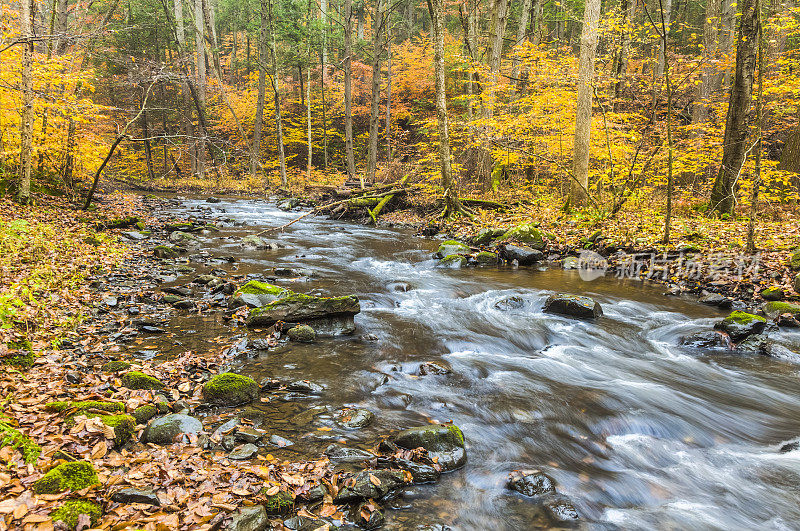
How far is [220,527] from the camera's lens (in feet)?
9.56

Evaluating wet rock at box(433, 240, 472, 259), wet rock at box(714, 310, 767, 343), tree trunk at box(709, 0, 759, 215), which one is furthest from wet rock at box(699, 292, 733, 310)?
wet rock at box(433, 240, 472, 259)

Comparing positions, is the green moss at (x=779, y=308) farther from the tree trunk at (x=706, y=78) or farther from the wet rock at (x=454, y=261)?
the tree trunk at (x=706, y=78)

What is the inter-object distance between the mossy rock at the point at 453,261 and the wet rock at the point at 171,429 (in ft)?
27.5

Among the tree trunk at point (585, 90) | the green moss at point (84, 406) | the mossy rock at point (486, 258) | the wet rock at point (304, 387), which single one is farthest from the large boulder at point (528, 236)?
the green moss at point (84, 406)

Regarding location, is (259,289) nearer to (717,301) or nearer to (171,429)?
(171,429)

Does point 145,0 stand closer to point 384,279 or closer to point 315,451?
point 384,279

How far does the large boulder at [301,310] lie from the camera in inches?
277

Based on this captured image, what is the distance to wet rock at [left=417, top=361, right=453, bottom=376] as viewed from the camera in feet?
19.7

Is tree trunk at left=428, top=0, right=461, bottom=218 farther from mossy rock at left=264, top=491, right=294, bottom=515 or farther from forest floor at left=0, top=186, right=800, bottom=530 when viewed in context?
mossy rock at left=264, top=491, right=294, bottom=515

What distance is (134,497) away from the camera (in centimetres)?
301

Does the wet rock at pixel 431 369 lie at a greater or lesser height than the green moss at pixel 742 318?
lesser

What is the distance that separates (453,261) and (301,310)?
5.66 m

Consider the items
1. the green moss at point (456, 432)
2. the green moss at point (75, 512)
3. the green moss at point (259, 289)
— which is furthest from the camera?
the green moss at point (259, 289)

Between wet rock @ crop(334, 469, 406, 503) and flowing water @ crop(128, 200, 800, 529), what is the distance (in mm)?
143
